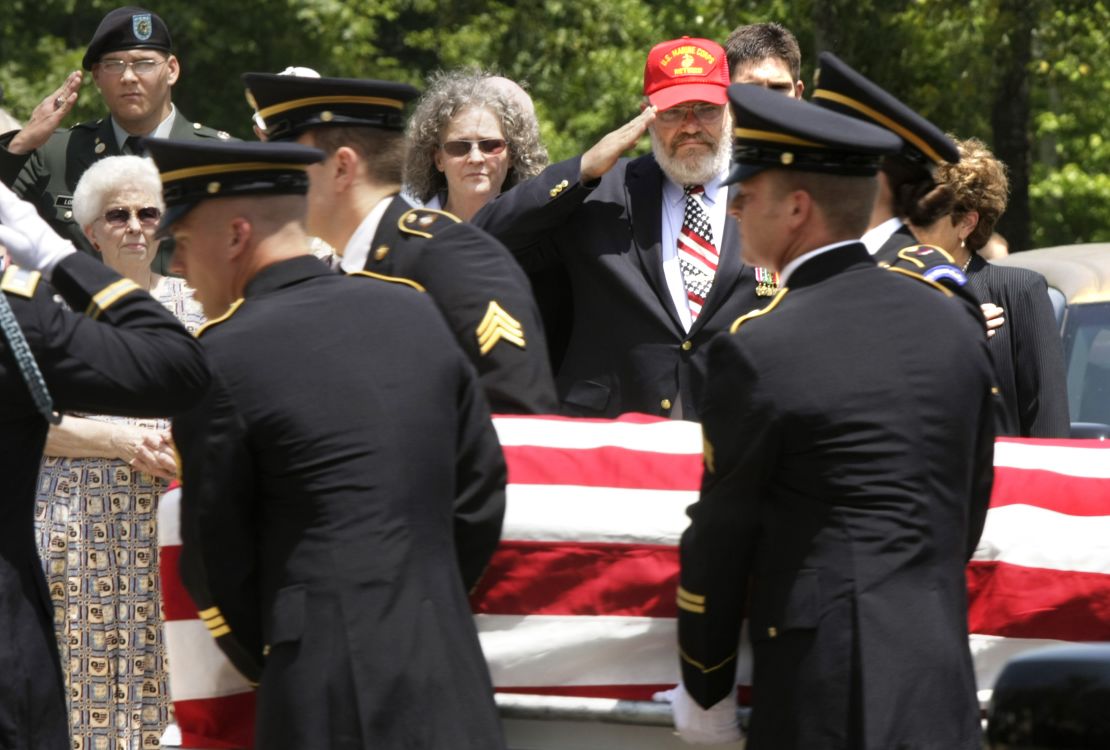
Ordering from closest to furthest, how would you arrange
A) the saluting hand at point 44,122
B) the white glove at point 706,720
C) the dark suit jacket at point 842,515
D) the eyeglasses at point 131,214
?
1. the dark suit jacket at point 842,515
2. the white glove at point 706,720
3. the eyeglasses at point 131,214
4. the saluting hand at point 44,122

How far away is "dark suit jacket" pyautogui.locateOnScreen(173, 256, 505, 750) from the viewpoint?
362 cm

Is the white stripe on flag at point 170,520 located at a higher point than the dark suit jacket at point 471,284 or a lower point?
lower

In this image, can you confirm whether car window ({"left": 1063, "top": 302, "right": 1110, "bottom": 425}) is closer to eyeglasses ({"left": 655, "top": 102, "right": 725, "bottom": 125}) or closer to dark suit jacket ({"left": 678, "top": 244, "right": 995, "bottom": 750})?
eyeglasses ({"left": 655, "top": 102, "right": 725, "bottom": 125})

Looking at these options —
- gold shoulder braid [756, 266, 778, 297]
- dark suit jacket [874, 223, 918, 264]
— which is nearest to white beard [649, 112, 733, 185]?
gold shoulder braid [756, 266, 778, 297]

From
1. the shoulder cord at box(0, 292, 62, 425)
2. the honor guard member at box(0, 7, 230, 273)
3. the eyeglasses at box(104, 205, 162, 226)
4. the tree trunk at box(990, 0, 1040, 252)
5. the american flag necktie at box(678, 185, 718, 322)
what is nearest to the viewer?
the shoulder cord at box(0, 292, 62, 425)

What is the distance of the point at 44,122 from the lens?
6.66 m

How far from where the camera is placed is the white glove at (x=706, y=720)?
153 inches

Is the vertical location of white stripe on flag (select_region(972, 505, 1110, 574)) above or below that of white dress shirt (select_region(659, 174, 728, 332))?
below

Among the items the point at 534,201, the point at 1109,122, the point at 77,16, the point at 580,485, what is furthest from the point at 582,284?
the point at 77,16

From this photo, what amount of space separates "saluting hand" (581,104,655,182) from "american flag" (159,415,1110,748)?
1.27 metres

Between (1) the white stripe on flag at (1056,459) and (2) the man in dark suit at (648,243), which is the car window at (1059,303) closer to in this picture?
(2) the man in dark suit at (648,243)

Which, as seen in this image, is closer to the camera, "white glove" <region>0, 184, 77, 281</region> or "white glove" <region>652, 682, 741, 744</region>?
"white glove" <region>0, 184, 77, 281</region>

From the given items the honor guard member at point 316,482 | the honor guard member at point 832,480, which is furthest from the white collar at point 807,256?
the honor guard member at point 316,482

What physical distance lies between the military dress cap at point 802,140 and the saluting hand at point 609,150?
1381 millimetres
